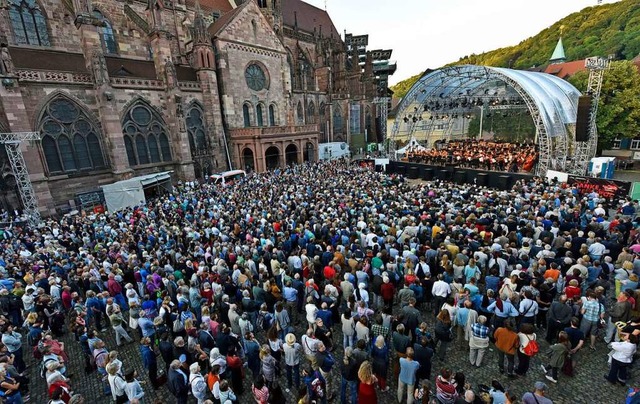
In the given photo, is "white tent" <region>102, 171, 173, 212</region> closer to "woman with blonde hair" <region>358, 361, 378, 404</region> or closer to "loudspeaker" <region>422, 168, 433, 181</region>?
"woman with blonde hair" <region>358, 361, 378, 404</region>

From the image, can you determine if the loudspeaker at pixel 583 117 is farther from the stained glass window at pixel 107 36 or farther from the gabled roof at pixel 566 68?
the stained glass window at pixel 107 36

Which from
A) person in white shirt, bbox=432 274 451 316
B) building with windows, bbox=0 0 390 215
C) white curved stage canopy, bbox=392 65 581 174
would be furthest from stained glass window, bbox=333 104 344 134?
person in white shirt, bbox=432 274 451 316

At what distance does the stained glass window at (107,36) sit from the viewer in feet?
83.9

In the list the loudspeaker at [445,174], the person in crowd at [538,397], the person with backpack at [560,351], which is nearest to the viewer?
the person in crowd at [538,397]

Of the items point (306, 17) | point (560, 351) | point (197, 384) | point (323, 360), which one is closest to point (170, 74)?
point (197, 384)

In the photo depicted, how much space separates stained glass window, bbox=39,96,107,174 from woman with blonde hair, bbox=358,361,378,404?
25898 millimetres

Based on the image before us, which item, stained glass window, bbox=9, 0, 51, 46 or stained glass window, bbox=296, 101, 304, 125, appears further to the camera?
stained glass window, bbox=296, 101, 304, 125

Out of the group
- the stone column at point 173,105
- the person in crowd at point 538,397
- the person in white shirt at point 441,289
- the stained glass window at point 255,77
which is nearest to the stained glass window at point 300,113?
the stained glass window at point 255,77

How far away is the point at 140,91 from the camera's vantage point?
24500 millimetres

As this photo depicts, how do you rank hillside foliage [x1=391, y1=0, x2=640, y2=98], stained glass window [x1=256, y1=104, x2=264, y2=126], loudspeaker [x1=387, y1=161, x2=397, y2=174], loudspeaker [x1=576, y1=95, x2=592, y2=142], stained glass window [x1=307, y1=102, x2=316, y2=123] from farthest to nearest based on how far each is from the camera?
1. hillside foliage [x1=391, y1=0, x2=640, y2=98]
2. stained glass window [x1=307, y1=102, x2=316, y2=123]
3. stained glass window [x1=256, y1=104, x2=264, y2=126]
4. loudspeaker [x1=387, y1=161, x2=397, y2=174]
5. loudspeaker [x1=576, y1=95, x2=592, y2=142]

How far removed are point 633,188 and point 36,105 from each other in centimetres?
3603

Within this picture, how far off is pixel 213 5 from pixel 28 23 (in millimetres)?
18117

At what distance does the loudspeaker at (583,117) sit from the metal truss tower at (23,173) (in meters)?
34.0

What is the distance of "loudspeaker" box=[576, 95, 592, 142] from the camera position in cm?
1897
